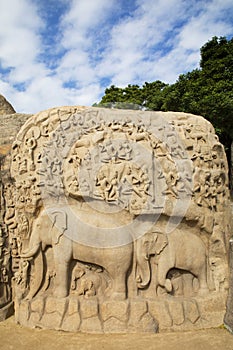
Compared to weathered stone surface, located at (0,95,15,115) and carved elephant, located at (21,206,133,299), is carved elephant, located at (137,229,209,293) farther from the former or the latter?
weathered stone surface, located at (0,95,15,115)

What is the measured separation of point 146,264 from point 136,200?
95cm

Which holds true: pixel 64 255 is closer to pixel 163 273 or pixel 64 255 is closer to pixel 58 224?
pixel 58 224

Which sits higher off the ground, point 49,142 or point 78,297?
point 49,142

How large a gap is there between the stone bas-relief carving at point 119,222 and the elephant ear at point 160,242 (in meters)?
0.02

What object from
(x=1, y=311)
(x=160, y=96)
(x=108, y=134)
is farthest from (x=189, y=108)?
(x=1, y=311)

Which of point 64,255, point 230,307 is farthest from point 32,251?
point 230,307

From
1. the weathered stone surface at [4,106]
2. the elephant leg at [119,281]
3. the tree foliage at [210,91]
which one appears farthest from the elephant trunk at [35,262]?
the tree foliage at [210,91]

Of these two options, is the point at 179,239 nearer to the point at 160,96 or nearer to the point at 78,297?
the point at 78,297

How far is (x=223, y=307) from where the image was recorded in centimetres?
439

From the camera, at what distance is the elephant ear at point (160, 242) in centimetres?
444

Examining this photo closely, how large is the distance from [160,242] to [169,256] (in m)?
0.24

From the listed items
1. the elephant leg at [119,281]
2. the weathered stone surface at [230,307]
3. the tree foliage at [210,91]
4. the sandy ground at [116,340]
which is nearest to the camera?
the sandy ground at [116,340]

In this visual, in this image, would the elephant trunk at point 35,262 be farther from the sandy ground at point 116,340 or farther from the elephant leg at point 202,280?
the elephant leg at point 202,280

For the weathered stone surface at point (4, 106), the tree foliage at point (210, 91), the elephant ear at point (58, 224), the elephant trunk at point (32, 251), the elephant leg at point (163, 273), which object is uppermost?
the tree foliage at point (210, 91)
